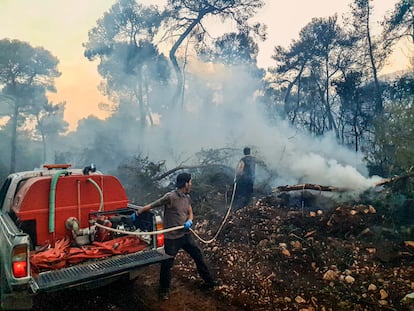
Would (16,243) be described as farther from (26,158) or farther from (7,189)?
(26,158)

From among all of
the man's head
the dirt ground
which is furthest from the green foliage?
the man's head

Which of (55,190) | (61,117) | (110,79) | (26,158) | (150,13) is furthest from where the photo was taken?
(61,117)

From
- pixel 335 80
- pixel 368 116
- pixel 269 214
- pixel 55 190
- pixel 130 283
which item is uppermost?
pixel 335 80

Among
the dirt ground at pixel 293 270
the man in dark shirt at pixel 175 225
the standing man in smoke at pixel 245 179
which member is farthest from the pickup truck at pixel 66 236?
the standing man in smoke at pixel 245 179

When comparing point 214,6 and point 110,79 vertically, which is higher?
point 214,6

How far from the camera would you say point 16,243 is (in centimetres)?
361

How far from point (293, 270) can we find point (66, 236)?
3533 mm

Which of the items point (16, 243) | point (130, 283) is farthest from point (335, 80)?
point (16, 243)

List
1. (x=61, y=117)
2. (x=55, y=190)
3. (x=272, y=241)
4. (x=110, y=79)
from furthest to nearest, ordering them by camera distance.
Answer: (x=61, y=117), (x=110, y=79), (x=272, y=241), (x=55, y=190)

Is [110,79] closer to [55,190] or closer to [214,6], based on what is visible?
[214,6]

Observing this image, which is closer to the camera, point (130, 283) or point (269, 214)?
point (130, 283)

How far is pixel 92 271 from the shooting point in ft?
13.4

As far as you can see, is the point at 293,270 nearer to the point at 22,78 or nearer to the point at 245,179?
the point at 245,179

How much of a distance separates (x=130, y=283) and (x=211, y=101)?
17.6 m
